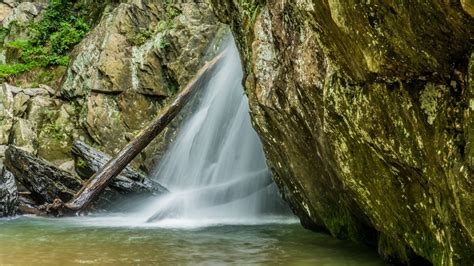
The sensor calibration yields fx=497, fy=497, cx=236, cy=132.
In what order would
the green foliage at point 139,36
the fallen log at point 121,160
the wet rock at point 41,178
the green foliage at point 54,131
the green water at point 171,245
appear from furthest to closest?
the green foliage at point 139,36 → the green foliage at point 54,131 → the wet rock at point 41,178 → the fallen log at point 121,160 → the green water at point 171,245

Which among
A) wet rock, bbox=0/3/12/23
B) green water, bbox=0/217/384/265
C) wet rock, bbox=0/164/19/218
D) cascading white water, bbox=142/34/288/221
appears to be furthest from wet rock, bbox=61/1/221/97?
wet rock, bbox=0/3/12/23

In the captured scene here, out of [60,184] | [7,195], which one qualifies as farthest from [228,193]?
[7,195]

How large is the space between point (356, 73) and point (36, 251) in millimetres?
4548

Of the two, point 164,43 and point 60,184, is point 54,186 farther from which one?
point 164,43

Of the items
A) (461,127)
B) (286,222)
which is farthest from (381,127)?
(286,222)

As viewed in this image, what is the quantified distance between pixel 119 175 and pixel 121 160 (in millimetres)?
848

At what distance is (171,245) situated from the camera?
6.69m

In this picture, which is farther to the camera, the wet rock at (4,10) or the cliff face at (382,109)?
the wet rock at (4,10)

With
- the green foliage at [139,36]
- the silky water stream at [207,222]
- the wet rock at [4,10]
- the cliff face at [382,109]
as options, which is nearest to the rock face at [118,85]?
the green foliage at [139,36]

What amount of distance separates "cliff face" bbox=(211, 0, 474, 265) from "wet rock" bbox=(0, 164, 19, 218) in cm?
636

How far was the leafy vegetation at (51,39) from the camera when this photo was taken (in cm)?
1873

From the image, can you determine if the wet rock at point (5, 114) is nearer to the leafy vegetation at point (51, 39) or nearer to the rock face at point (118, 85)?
the rock face at point (118, 85)

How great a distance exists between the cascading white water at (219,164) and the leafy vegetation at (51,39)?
25.1 feet

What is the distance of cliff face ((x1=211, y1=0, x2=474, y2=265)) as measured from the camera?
293cm
